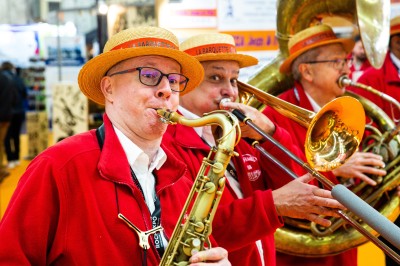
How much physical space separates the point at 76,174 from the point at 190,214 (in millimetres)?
339

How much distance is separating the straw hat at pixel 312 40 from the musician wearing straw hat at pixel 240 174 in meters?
0.76

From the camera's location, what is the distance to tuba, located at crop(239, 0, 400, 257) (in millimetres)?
3061

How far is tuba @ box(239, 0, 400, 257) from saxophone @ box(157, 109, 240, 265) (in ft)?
3.43

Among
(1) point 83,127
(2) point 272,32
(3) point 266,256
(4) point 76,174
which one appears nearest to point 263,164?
(3) point 266,256

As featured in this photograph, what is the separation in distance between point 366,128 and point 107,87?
182 cm

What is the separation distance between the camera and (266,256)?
2533 millimetres

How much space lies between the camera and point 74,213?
1.69 metres

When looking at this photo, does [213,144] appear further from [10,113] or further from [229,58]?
[10,113]

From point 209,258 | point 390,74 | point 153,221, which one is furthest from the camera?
point 390,74

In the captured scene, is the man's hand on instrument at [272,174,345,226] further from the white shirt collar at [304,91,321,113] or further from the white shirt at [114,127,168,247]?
the white shirt collar at [304,91,321,113]

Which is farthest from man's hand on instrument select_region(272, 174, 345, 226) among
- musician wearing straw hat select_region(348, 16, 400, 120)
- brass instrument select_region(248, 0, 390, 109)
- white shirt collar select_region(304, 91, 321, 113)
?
musician wearing straw hat select_region(348, 16, 400, 120)

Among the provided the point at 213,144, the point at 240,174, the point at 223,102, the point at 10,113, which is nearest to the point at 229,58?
the point at 223,102

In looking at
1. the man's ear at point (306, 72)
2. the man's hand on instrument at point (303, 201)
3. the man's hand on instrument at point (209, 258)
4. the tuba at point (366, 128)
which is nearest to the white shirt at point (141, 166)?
the man's hand on instrument at point (209, 258)

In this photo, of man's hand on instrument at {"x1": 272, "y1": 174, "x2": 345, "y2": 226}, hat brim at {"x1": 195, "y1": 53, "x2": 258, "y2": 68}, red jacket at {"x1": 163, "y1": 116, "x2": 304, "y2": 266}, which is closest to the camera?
man's hand on instrument at {"x1": 272, "y1": 174, "x2": 345, "y2": 226}
